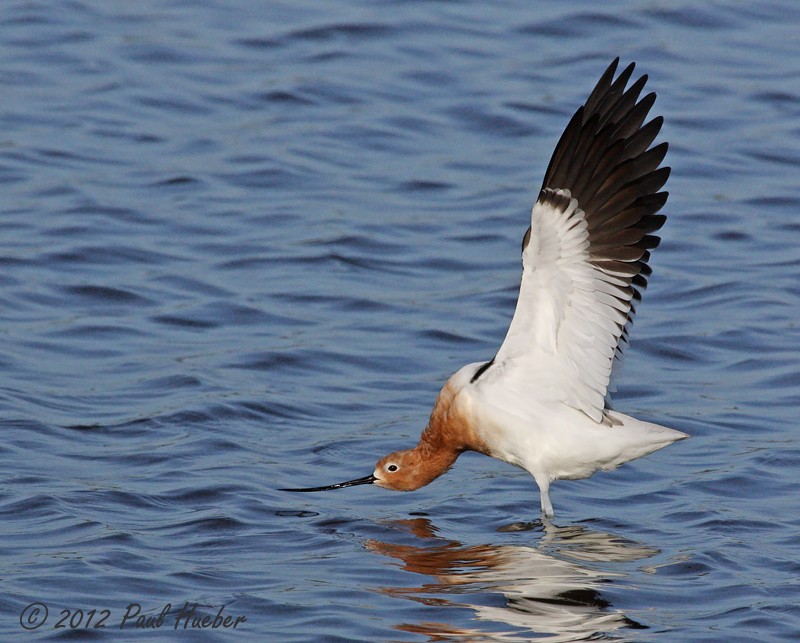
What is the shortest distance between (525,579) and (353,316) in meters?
4.46

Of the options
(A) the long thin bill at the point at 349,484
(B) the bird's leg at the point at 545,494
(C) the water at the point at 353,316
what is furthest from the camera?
(A) the long thin bill at the point at 349,484

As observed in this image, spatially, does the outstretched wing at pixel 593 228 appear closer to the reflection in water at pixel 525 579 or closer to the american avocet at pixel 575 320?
the american avocet at pixel 575 320

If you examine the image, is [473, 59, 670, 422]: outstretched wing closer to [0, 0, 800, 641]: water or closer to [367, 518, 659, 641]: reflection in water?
[367, 518, 659, 641]: reflection in water

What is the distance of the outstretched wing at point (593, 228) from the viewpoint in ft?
25.4

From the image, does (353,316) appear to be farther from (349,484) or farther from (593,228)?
(593,228)

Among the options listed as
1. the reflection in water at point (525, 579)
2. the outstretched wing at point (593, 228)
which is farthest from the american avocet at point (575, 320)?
the reflection in water at point (525, 579)

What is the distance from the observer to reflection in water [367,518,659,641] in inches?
281

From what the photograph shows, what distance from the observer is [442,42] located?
17.3m

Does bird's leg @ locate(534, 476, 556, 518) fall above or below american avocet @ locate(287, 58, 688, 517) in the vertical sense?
below

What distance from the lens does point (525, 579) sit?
7.78 metres

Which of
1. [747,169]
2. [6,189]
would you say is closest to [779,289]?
[747,169]

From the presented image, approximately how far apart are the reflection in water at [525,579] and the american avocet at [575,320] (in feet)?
1.43

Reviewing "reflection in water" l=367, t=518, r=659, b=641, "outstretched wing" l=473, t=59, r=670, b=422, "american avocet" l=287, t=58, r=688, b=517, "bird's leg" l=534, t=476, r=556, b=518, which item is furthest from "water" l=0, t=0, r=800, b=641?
"outstretched wing" l=473, t=59, r=670, b=422

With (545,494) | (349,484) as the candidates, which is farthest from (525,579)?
(349,484)
